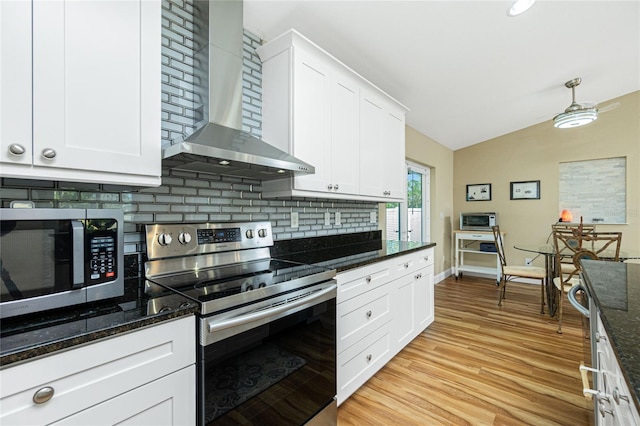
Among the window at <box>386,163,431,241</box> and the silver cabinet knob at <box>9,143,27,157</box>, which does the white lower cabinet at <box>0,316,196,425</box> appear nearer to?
the silver cabinet knob at <box>9,143,27,157</box>

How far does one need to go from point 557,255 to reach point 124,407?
3.94 m

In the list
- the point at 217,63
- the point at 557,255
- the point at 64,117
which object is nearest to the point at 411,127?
the point at 557,255

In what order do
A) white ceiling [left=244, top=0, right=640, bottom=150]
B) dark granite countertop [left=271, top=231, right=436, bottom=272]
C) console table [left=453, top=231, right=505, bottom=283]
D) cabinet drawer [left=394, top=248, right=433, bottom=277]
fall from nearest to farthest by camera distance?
1. dark granite countertop [left=271, top=231, right=436, bottom=272]
2. white ceiling [left=244, top=0, right=640, bottom=150]
3. cabinet drawer [left=394, top=248, right=433, bottom=277]
4. console table [left=453, top=231, right=505, bottom=283]

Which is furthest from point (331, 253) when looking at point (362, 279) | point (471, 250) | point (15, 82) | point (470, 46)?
point (471, 250)

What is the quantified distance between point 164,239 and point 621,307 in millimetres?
1830

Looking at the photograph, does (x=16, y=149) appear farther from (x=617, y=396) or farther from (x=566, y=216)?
(x=566, y=216)

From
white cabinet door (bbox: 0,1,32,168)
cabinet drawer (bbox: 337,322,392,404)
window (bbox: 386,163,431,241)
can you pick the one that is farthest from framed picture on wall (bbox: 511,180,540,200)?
white cabinet door (bbox: 0,1,32,168)

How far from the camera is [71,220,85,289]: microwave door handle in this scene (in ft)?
3.17

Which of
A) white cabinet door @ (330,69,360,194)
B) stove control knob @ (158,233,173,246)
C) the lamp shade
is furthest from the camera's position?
the lamp shade

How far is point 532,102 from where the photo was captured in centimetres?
414

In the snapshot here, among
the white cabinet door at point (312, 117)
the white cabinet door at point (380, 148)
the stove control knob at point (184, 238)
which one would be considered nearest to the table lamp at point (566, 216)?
the white cabinet door at point (380, 148)

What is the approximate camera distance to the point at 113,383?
34.5 inches

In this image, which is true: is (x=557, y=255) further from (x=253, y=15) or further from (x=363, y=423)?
(x=253, y=15)

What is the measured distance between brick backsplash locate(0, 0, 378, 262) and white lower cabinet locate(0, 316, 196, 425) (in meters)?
0.68
